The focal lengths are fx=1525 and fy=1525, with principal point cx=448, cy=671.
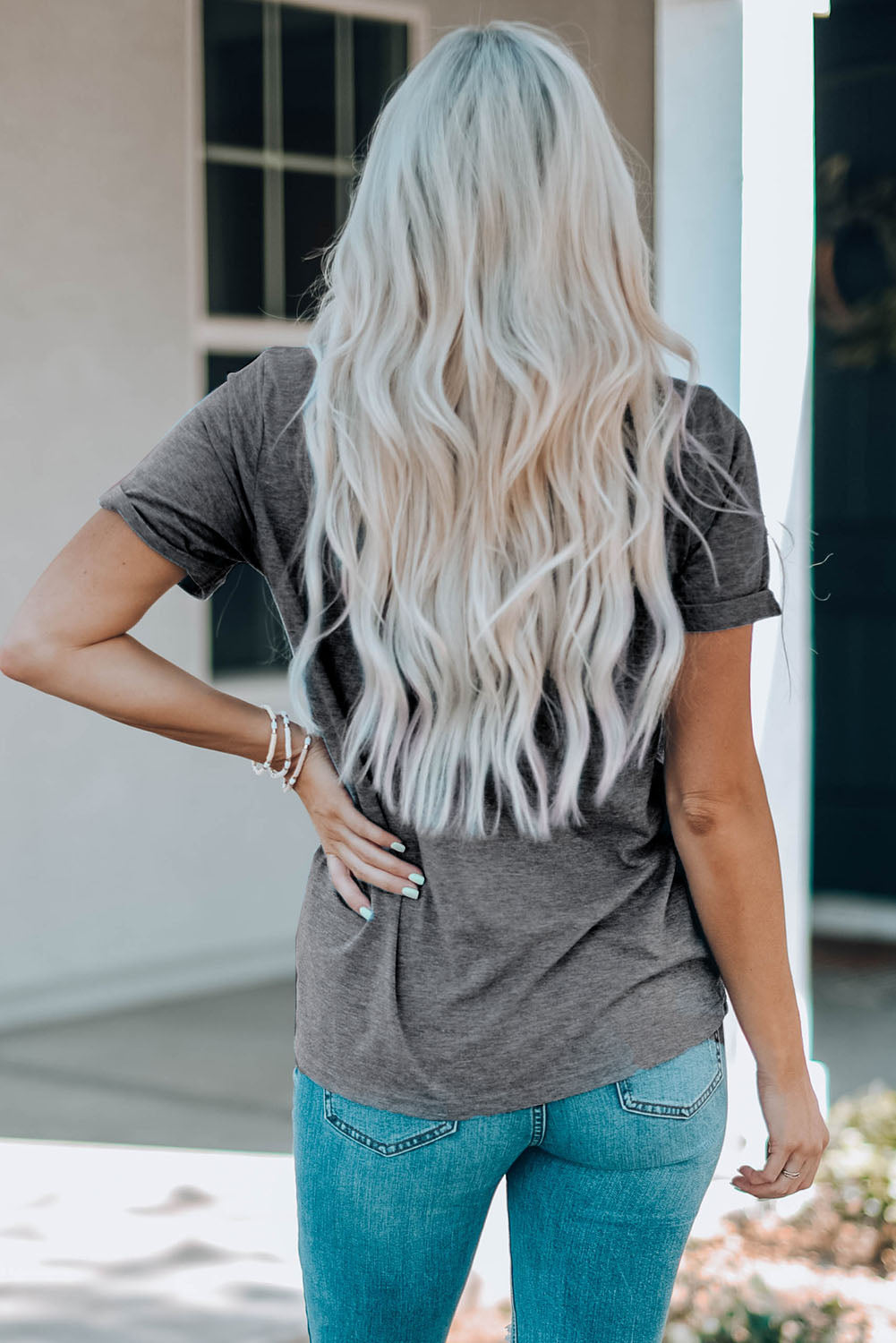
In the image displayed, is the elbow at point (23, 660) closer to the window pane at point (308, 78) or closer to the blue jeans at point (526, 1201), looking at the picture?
the blue jeans at point (526, 1201)

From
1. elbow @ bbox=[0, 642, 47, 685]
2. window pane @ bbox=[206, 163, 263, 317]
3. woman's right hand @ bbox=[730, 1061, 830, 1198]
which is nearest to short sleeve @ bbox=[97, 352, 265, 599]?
elbow @ bbox=[0, 642, 47, 685]

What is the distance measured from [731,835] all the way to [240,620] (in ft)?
14.7

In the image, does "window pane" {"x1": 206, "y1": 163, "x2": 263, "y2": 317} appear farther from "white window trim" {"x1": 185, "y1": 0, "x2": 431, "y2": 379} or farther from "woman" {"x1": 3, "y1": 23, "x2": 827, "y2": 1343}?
"woman" {"x1": 3, "y1": 23, "x2": 827, "y2": 1343}

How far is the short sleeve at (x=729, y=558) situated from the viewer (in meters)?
1.35

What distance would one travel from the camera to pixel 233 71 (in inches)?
217

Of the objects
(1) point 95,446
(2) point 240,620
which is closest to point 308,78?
(1) point 95,446

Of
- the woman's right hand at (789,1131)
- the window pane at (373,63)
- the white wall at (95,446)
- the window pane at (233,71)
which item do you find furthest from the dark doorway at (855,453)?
the woman's right hand at (789,1131)

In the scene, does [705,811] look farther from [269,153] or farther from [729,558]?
[269,153]

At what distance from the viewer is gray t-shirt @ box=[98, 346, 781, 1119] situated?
4.38ft

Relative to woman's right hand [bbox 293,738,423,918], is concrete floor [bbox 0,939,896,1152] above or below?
below

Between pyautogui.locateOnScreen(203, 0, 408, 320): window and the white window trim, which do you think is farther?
pyautogui.locateOnScreen(203, 0, 408, 320): window

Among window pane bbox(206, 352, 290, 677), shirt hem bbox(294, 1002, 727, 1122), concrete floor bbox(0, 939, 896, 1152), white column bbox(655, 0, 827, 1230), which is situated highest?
white column bbox(655, 0, 827, 1230)

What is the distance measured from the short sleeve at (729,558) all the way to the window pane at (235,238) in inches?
176

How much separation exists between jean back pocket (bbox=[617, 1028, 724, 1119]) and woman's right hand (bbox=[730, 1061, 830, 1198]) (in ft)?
0.51
